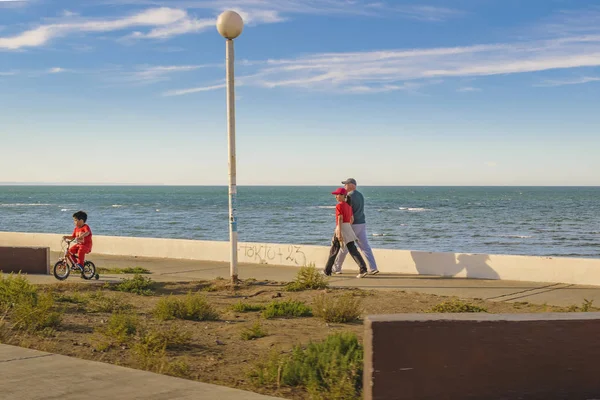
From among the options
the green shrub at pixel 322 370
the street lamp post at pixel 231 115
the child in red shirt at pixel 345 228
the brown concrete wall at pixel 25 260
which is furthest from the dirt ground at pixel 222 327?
the brown concrete wall at pixel 25 260

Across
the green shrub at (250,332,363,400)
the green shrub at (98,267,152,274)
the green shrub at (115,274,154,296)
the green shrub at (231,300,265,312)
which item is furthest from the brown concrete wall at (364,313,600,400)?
the green shrub at (98,267,152,274)

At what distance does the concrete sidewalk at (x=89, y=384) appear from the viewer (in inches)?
215

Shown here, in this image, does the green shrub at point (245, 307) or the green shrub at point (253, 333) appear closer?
the green shrub at point (253, 333)

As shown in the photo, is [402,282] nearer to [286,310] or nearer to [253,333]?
[286,310]

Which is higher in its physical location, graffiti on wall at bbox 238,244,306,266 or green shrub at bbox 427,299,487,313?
graffiti on wall at bbox 238,244,306,266

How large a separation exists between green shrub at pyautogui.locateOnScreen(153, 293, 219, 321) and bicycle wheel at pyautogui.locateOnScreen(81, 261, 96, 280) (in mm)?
4512

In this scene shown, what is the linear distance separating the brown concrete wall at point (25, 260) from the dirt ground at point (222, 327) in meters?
2.62

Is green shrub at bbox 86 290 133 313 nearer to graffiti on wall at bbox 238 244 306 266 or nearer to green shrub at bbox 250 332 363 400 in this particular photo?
green shrub at bbox 250 332 363 400

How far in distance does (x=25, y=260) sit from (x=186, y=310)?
22.3 feet

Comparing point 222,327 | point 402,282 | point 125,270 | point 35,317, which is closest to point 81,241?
point 125,270

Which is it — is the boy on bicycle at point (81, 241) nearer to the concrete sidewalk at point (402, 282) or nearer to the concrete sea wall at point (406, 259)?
the concrete sidewalk at point (402, 282)

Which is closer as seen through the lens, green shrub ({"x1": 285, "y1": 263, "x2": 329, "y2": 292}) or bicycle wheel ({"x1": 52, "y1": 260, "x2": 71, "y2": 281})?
green shrub ({"x1": 285, "y1": 263, "x2": 329, "y2": 292})

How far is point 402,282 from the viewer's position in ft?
43.7

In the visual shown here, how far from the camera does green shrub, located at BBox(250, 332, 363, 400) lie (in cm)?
582
